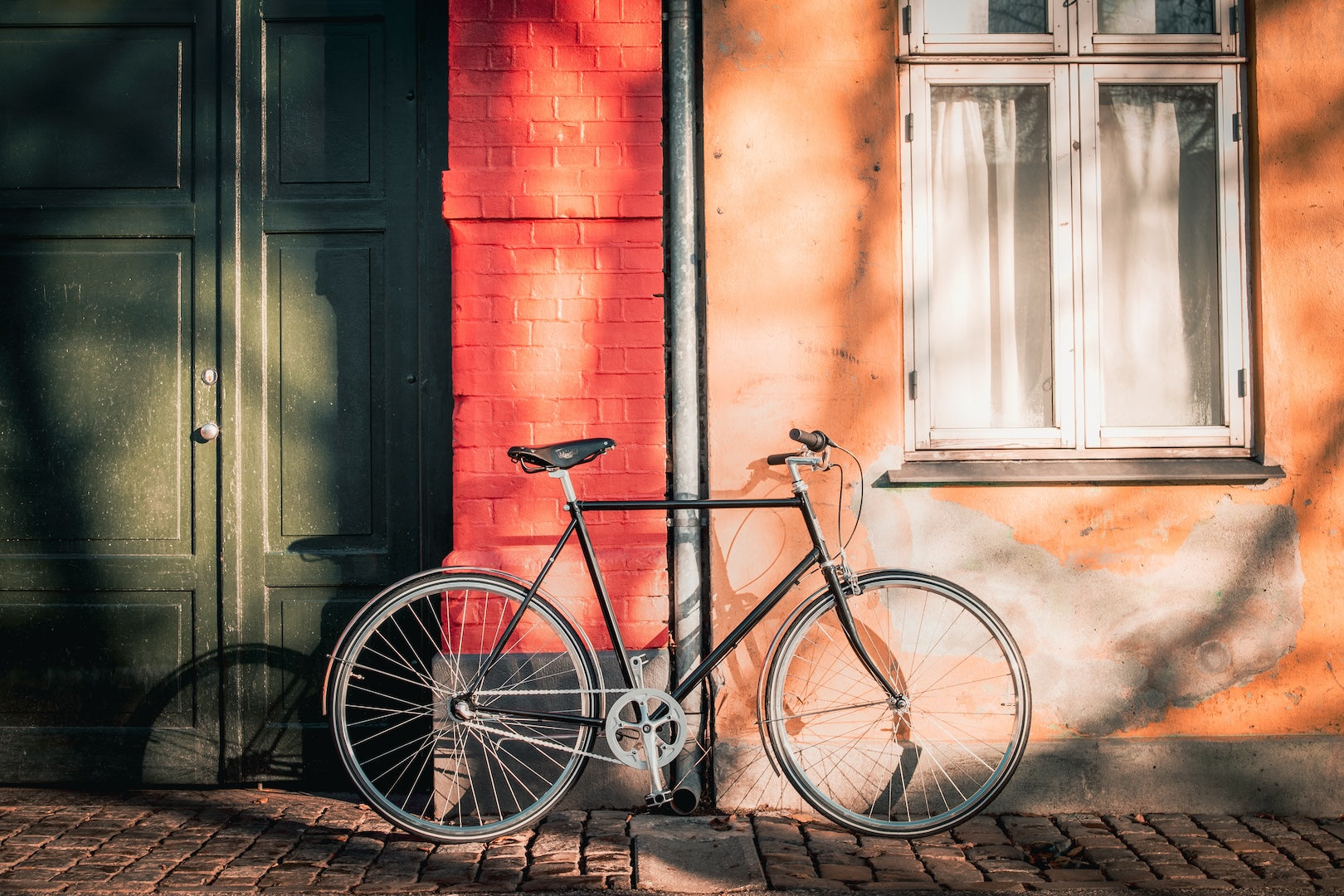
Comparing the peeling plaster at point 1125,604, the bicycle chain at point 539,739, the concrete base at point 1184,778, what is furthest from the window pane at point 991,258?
the bicycle chain at point 539,739

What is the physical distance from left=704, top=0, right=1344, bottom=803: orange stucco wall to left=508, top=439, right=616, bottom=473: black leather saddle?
0.56m

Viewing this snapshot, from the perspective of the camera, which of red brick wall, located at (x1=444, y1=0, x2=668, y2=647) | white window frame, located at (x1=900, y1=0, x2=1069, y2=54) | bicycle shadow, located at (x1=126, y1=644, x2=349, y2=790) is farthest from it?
bicycle shadow, located at (x1=126, y1=644, x2=349, y2=790)

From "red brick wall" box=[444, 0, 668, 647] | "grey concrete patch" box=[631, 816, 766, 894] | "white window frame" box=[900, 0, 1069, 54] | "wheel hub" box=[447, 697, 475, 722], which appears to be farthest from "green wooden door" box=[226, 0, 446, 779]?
"white window frame" box=[900, 0, 1069, 54]

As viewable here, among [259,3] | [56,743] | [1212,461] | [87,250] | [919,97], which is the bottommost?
[56,743]

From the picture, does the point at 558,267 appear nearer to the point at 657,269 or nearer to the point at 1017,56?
the point at 657,269

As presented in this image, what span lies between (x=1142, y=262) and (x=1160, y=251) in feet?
0.26

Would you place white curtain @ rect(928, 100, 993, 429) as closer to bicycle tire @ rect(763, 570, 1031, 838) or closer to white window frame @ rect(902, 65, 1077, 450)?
white window frame @ rect(902, 65, 1077, 450)

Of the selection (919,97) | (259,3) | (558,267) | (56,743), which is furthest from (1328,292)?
(56,743)

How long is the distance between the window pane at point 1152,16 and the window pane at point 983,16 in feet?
0.86

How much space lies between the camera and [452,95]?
371cm

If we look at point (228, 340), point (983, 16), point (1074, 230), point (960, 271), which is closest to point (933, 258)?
point (960, 271)

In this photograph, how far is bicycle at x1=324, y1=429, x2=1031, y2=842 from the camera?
3.36m

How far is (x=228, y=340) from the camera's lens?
13.2 feet

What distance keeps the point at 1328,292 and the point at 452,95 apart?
3334mm
